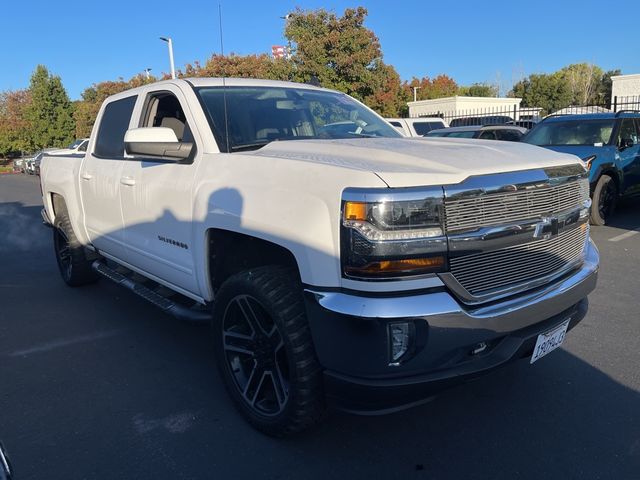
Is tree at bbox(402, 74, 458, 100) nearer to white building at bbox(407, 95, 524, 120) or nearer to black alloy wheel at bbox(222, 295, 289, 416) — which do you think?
white building at bbox(407, 95, 524, 120)

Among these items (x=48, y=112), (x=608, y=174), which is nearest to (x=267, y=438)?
(x=608, y=174)

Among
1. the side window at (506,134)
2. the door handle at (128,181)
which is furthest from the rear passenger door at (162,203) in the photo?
the side window at (506,134)

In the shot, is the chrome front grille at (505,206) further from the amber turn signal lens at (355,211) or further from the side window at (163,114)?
the side window at (163,114)

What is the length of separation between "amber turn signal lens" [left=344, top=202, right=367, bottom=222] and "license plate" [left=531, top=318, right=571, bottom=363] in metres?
1.15

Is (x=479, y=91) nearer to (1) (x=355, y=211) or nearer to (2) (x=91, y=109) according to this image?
(2) (x=91, y=109)

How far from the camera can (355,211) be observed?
2.19 meters

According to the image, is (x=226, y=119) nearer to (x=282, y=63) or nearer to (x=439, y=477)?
(x=439, y=477)

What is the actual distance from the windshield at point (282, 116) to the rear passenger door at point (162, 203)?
0.22 metres

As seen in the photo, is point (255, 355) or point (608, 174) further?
point (608, 174)

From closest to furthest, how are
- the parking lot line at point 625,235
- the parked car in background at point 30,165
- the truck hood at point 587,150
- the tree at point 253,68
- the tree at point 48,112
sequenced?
the parking lot line at point 625,235, the truck hood at point 587,150, the tree at point 253,68, the parked car in background at point 30,165, the tree at point 48,112

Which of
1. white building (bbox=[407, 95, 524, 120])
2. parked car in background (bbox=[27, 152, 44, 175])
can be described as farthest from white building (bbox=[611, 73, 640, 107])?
parked car in background (bbox=[27, 152, 44, 175])

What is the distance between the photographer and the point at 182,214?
3326 millimetres

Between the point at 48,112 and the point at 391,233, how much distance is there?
47216mm

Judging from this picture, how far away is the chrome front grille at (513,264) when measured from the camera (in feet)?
7.62
